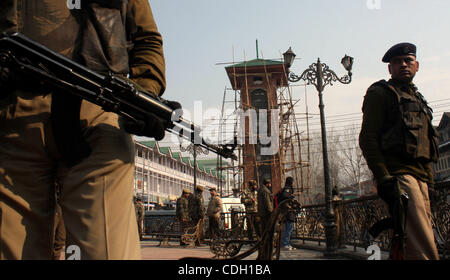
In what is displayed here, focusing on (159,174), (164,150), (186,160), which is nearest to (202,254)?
(159,174)

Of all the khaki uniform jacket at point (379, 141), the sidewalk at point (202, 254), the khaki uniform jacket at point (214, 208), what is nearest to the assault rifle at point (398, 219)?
the khaki uniform jacket at point (379, 141)

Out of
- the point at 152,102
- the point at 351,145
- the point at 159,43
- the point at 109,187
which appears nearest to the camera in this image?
the point at 109,187

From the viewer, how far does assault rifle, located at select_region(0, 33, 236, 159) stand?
5.16ft

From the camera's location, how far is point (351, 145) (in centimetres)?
5306

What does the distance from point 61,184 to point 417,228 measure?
2416 mm

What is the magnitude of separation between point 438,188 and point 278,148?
24.6 meters

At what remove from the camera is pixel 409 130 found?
312 centimetres

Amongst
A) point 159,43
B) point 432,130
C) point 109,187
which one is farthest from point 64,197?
point 432,130

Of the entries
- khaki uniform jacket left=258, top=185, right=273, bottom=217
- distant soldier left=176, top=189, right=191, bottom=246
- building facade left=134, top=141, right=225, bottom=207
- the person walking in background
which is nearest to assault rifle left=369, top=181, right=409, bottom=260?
the person walking in background

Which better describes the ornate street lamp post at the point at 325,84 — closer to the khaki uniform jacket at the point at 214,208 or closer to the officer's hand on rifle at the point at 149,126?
the khaki uniform jacket at the point at 214,208

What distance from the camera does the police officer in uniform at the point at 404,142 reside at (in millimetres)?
2879

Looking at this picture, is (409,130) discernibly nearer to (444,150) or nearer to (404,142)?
(404,142)

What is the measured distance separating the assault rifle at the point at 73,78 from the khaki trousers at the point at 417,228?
2064mm
